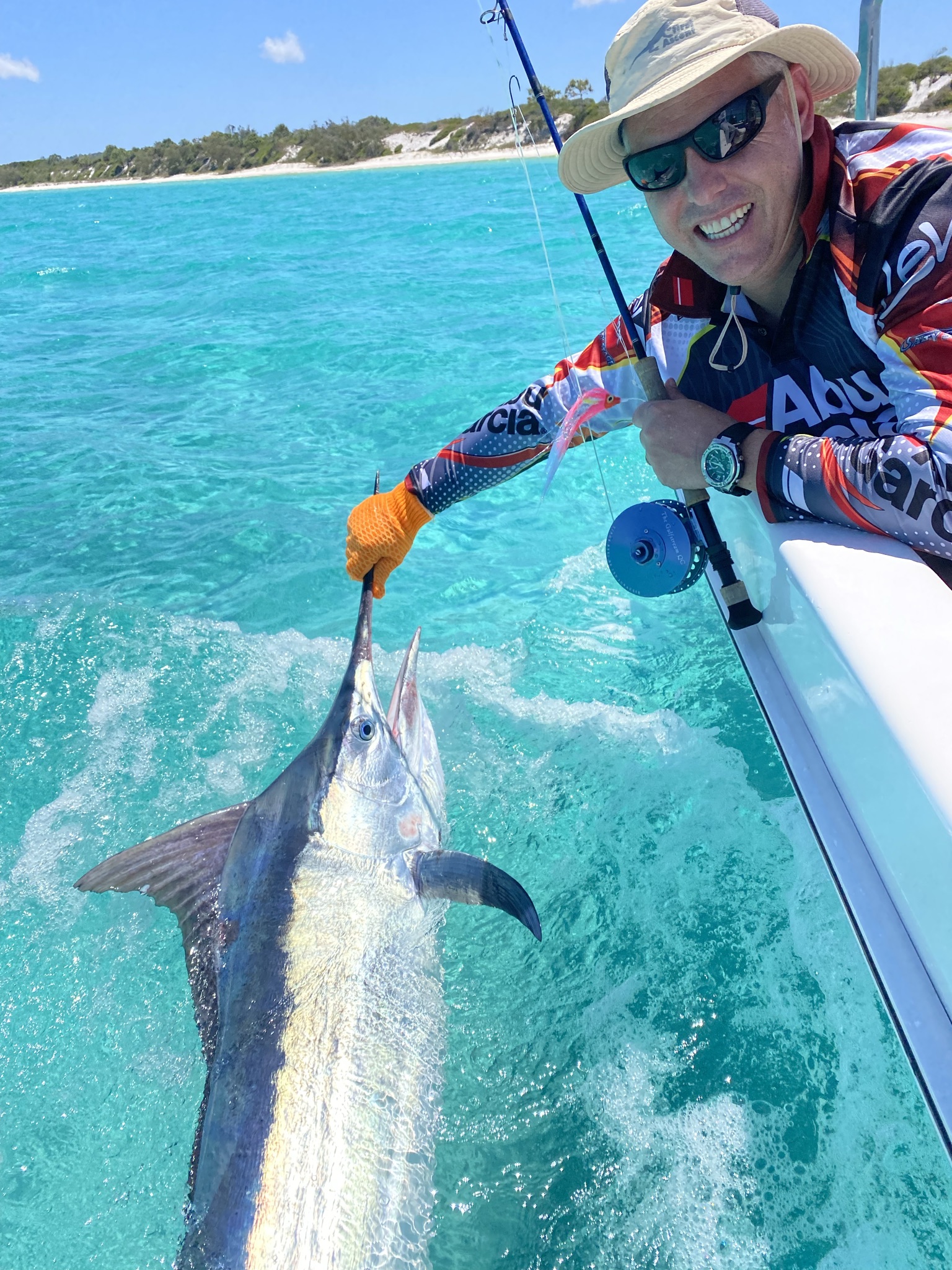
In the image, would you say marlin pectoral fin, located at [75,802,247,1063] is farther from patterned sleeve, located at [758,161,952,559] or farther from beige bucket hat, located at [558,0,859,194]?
beige bucket hat, located at [558,0,859,194]

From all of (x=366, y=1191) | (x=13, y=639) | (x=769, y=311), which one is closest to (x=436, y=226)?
(x=13, y=639)

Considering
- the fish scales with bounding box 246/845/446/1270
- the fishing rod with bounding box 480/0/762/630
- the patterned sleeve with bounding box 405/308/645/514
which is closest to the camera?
the fish scales with bounding box 246/845/446/1270

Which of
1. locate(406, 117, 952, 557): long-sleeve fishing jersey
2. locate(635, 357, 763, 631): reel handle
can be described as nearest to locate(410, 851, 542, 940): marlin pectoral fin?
locate(635, 357, 763, 631): reel handle

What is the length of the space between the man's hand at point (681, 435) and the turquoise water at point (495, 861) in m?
1.12

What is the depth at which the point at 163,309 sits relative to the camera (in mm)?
11922

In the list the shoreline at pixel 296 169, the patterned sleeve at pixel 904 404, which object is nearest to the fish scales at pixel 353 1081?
the patterned sleeve at pixel 904 404

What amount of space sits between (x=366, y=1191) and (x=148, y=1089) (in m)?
0.99

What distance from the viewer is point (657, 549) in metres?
Answer: 2.39

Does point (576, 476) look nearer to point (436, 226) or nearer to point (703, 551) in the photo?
point (703, 551)

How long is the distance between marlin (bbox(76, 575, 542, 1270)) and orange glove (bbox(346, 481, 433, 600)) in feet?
1.33

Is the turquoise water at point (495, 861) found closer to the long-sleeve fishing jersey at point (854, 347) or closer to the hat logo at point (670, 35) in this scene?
the long-sleeve fishing jersey at point (854, 347)

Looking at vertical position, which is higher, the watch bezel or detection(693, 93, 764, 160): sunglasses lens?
detection(693, 93, 764, 160): sunglasses lens

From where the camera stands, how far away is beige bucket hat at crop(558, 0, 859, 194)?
176 cm

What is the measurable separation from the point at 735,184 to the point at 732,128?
0.35 feet
